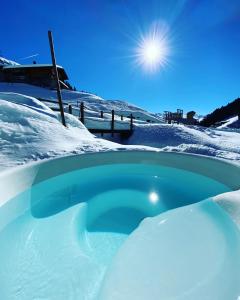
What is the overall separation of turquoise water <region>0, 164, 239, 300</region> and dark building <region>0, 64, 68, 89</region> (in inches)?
1056

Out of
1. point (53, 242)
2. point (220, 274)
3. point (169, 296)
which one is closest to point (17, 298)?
point (53, 242)

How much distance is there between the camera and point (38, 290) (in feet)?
4.67

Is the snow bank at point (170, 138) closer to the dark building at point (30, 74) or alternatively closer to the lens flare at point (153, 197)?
the lens flare at point (153, 197)

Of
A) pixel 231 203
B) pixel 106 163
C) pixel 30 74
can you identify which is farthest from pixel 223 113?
pixel 30 74

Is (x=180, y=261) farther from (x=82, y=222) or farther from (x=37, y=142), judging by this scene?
(x=37, y=142)

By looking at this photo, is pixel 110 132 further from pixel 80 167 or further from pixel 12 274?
pixel 12 274

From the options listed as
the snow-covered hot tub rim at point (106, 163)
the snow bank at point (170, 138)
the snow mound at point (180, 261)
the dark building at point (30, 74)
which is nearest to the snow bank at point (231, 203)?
the snow mound at point (180, 261)

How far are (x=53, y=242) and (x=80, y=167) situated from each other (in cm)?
190

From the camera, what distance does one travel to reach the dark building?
27516 millimetres

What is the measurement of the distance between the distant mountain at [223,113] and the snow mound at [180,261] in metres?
22.7

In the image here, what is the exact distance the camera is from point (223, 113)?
23328 millimetres

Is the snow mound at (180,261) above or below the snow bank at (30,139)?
below

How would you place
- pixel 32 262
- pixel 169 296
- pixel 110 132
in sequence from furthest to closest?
1. pixel 110 132
2. pixel 32 262
3. pixel 169 296

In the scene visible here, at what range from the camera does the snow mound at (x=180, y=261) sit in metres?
1.03
